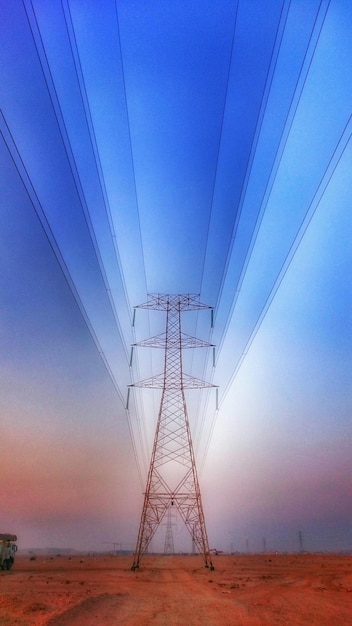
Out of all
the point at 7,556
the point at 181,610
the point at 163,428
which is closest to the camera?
the point at 181,610

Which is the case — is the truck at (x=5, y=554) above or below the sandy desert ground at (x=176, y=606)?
above

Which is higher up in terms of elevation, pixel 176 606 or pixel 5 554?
pixel 5 554

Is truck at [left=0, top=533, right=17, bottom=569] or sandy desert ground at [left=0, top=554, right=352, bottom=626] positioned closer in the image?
sandy desert ground at [left=0, top=554, right=352, bottom=626]

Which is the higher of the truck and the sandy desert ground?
the truck

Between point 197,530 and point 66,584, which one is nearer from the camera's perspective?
point 66,584

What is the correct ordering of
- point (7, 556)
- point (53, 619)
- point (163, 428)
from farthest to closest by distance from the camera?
1. point (7, 556)
2. point (163, 428)
3. point (53, 619)

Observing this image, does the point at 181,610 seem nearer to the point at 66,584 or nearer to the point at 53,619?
the point at 53,619

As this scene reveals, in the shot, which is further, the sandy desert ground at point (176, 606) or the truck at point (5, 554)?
the truck at point (5, 554)

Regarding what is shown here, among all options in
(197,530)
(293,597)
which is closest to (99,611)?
(293,597)

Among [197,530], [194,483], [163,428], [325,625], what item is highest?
[163,428]

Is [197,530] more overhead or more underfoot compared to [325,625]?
more overhead

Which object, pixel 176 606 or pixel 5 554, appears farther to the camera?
pixel 5 554
